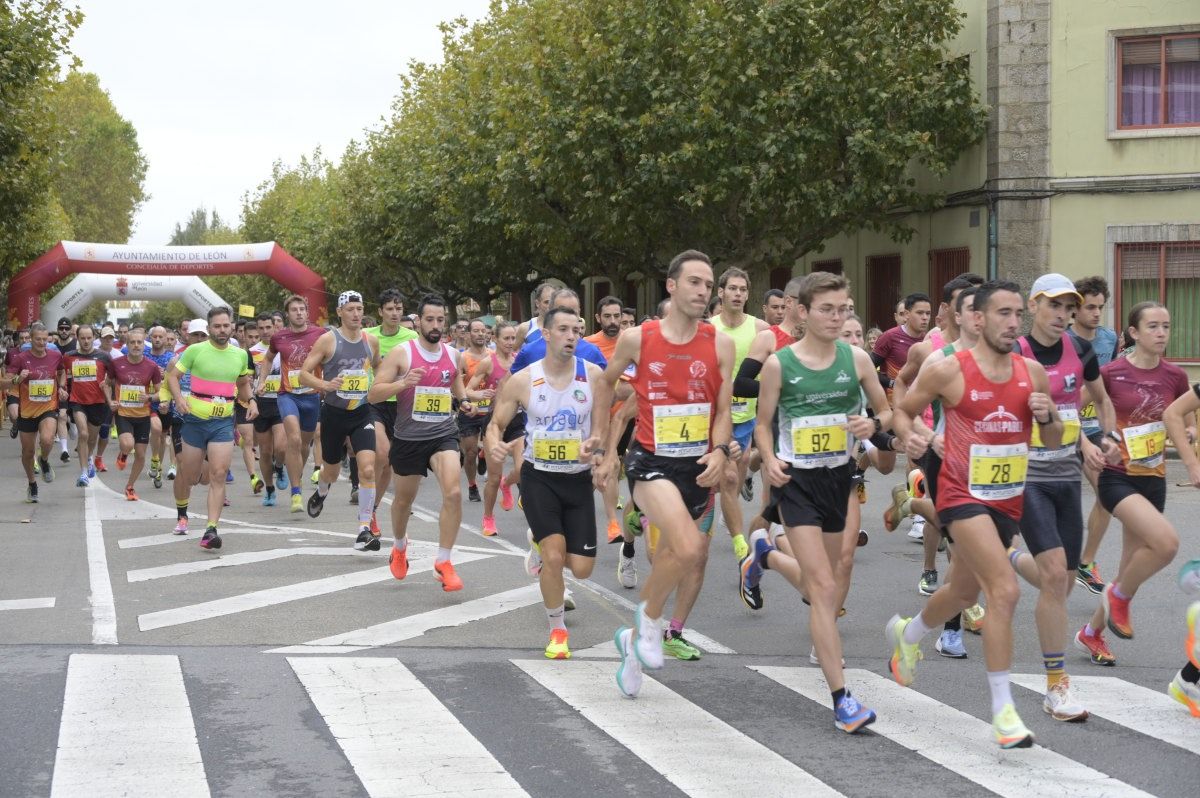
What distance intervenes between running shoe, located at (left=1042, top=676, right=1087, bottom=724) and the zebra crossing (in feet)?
0.20

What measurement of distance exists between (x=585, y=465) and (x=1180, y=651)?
329 centimetres

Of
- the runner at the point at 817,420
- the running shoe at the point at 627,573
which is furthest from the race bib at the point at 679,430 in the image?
the running shoe at the point at 627,573

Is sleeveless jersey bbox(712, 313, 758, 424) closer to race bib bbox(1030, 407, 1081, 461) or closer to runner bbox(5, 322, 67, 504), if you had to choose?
race bib bbox(1030, 407, 1081, 461)

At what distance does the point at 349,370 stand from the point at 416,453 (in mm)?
2584

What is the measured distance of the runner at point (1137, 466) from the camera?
8.05 metres

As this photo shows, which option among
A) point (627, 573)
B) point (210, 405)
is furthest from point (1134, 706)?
point (210, 405)

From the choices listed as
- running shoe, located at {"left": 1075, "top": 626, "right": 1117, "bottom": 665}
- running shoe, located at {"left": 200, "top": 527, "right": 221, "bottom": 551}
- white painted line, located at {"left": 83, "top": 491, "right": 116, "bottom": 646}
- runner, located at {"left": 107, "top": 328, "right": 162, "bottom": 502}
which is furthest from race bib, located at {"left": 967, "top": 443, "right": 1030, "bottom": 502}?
runner, located at {"left": 107, "top": 328, "right": 162, "bottom": 502}

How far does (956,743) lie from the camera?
6.52m

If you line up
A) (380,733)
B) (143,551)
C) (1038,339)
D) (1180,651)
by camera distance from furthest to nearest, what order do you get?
(143,551), (1180,651), (1038,339), (380,733)

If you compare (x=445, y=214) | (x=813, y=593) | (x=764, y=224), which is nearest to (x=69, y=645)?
(x=813, y=593)

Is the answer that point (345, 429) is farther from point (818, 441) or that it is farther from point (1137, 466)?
point (1137, 466)

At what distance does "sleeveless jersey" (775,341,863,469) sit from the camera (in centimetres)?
734

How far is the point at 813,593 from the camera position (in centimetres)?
695

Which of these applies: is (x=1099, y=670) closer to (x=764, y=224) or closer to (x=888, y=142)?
(x=888, y=142)
